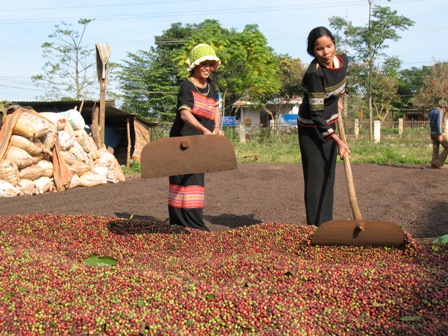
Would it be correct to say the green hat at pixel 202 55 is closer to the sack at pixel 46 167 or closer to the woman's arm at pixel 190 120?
the woman's arm at pixel 190 120

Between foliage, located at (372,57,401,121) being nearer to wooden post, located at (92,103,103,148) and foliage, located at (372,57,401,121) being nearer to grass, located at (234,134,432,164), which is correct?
grass, located at (234,134,432,164)

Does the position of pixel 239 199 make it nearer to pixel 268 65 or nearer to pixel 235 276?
pixel 235 276

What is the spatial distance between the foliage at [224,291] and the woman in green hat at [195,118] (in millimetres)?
768

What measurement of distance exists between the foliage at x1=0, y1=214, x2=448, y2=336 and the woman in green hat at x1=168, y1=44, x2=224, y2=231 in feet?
2.52

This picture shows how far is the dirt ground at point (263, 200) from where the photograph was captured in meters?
5.62

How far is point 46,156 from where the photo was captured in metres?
8.45

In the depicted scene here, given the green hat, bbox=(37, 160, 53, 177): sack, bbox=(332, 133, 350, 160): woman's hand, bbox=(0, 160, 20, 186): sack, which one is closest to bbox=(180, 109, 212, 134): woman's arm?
the green hat

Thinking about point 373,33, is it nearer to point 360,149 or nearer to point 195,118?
point 360,149

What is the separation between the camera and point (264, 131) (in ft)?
71.4

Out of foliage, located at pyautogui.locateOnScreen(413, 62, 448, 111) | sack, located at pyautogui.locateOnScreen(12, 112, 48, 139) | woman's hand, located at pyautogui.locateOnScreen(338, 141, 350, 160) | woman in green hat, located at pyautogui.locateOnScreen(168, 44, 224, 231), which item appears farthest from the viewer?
foliage, located at pyautogui.locateOnScreen(413, 62, 448, 111)

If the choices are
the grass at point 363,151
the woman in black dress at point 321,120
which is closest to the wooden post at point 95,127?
the grass at point 363,151

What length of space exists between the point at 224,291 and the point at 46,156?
21.9 feet

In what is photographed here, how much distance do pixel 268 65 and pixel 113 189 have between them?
19.9 metres

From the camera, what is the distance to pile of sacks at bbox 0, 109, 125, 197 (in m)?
7.79
